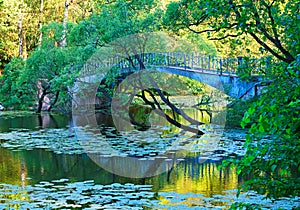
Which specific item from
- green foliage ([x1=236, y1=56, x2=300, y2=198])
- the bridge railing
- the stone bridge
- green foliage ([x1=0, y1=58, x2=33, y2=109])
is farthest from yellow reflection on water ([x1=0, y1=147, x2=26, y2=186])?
green foliage ([x1=0, y1=58, x2=33, y2=109])

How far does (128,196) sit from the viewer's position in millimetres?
8289

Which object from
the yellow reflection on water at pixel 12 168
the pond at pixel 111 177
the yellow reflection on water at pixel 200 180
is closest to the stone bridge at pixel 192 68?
the pond at pixel 111 177

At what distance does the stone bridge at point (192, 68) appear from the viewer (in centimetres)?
1497

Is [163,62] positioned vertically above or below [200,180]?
above

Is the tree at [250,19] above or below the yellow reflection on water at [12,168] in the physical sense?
above

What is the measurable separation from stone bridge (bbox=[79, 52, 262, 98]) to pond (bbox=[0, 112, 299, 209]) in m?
1.28

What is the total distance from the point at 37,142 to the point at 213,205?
7.48 m

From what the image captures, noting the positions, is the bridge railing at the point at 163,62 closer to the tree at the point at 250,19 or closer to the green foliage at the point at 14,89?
the tree at the point at 250,19

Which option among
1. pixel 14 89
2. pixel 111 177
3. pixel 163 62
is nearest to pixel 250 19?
pixel 111 177

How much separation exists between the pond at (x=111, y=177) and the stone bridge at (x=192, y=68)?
1.28 m

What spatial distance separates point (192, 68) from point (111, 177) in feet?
25.8

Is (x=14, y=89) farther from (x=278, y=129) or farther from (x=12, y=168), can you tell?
(x=278, y=129)

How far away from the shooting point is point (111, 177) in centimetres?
Result: 993

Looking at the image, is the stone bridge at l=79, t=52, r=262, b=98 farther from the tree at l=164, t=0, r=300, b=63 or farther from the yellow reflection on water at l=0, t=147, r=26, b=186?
the yellow reflection on water at l=0, t=147, r=26, b=186
